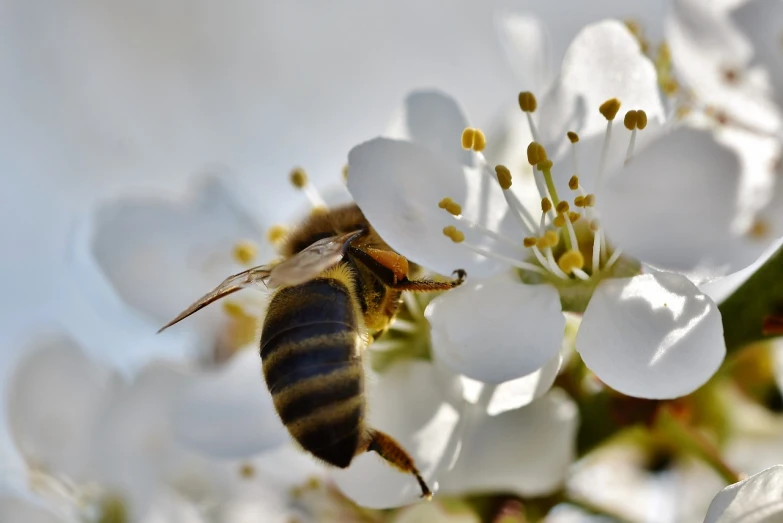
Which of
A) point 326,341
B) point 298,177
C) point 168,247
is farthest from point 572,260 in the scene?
point 168,247

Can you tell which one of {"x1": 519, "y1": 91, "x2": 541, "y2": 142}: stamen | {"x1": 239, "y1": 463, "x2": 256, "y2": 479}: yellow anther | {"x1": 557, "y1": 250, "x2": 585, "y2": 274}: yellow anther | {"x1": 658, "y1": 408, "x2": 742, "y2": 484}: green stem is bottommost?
{"x1": 658, "y1": 408, "x2": 742, "y2": 484}: green stem

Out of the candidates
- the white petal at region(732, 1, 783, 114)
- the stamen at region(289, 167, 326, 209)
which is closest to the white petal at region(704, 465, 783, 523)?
the white petal at region(732, 1, 783, 114)

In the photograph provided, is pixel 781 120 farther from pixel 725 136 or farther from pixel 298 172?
pixel 298 172

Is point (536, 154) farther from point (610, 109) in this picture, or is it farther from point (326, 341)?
point (326, 341)

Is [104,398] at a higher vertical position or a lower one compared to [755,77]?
lower

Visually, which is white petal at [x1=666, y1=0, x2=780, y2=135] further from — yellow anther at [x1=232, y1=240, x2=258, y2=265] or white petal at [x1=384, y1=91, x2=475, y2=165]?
yellow anther at [x1=232, y1=240, x2=258, y2=265]

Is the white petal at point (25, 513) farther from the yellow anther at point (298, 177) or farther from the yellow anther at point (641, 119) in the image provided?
the yellow anther at point (641, 119)

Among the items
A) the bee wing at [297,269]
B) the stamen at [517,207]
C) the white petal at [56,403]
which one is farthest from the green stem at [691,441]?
the white petal at [56,403]

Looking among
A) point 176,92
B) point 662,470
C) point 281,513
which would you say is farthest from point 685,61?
point 176,92
